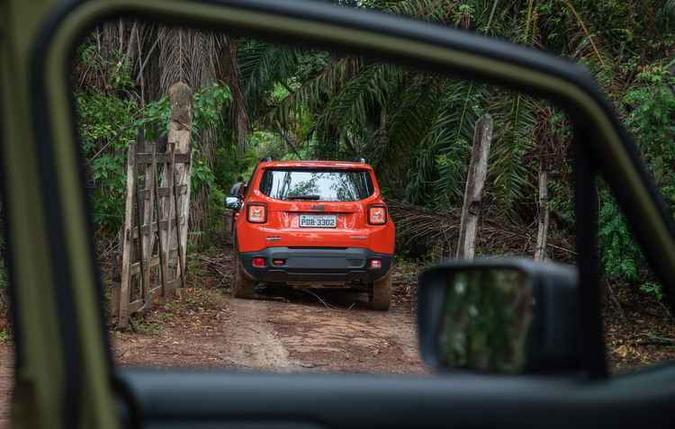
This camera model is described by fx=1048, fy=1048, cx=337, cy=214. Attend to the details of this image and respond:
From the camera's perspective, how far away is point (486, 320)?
173cm

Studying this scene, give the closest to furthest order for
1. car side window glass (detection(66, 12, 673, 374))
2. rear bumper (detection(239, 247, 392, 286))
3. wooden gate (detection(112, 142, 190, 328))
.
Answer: car side window glass (detection(66, 12, 673, 374))
wooden gate (detection(112, 142, 190, 328))
rear bumper (detection(239, 247, 392, 286))

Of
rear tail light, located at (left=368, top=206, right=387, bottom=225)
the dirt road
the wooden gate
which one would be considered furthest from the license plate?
the wooden gate

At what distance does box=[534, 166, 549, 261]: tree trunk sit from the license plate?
241cm

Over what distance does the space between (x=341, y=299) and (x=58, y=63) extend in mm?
12143

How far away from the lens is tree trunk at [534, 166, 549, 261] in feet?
33.3

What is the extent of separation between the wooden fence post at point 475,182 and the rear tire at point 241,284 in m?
3.20

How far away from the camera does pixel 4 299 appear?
9.91 metres

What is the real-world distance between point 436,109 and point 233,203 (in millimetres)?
3028

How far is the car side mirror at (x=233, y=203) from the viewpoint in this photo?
43.9 ft

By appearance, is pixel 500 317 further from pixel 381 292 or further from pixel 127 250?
pixel 381 292

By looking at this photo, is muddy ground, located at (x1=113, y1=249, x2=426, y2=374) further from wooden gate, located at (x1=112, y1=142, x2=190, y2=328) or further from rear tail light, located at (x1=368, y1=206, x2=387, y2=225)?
rear tail light, located at (x1=368, y1=206, x2=387, y2=225)

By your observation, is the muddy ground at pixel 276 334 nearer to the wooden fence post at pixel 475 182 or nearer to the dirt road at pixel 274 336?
the dirt road at pixel 274 336

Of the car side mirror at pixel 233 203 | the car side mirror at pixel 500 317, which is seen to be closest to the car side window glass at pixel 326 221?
the car side mirror at pixel 233 203

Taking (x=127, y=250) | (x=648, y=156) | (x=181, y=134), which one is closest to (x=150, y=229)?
(x=127, y=250)
